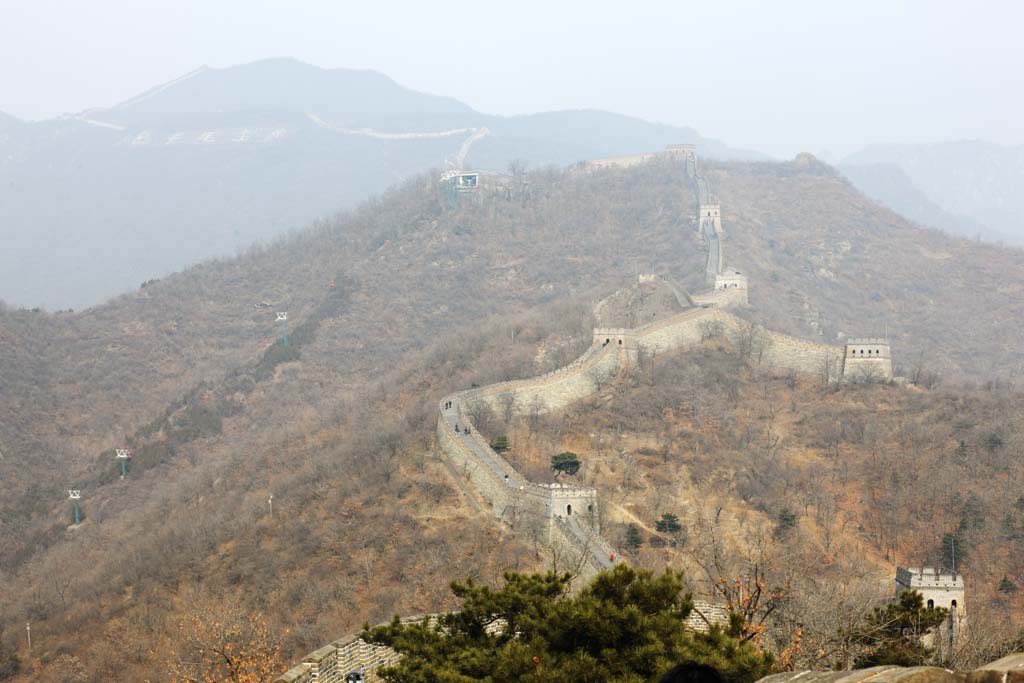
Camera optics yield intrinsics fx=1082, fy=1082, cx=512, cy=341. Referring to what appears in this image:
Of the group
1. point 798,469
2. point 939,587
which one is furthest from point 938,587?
point 798,469

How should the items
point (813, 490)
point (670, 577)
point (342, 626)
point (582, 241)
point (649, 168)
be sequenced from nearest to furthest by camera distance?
1. point (670, 577)
2. point (342, 626)
3. point (813, 490)
4. point (582, 241)
5. point (649, 168)

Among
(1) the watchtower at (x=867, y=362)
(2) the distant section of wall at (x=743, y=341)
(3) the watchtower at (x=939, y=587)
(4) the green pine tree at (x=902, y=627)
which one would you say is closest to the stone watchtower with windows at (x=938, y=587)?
(3) the watchtower at (x=939, y=587)

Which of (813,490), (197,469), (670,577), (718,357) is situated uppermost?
(670,577)

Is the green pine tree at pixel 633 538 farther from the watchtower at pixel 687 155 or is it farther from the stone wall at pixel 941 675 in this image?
the watchtower at pixel 687 155

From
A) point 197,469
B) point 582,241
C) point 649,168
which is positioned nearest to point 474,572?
point 197,469

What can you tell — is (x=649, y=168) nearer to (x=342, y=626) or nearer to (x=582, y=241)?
(x=582, y=241)

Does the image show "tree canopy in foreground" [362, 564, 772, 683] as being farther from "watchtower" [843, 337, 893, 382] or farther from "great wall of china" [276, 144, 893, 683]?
"watchtower" [843, 337, 893, 382]

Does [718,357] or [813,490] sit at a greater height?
[718,357]
